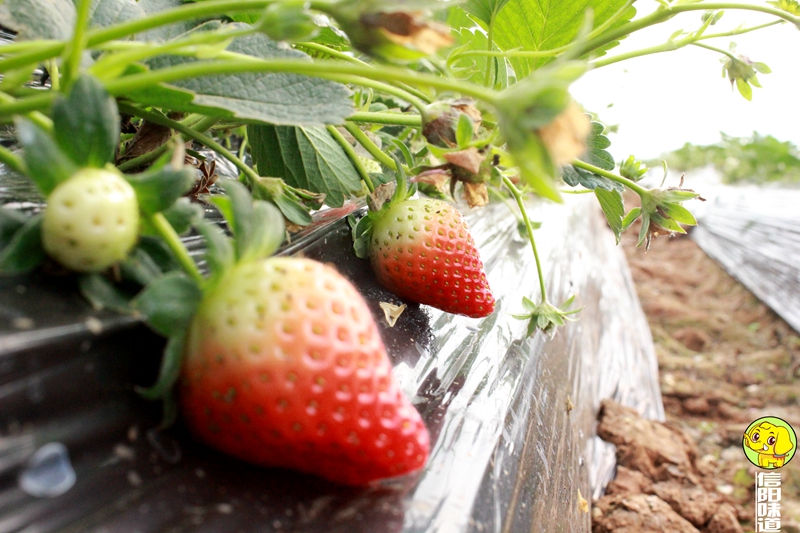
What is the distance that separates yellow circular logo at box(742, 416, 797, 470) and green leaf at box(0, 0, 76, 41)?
60.6 inches

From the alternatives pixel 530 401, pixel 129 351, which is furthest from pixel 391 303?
pixel 129 351

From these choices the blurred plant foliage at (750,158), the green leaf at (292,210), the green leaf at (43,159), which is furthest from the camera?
the blurred plant foliage at (750,158)

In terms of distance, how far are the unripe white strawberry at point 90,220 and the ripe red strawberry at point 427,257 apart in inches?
11.3

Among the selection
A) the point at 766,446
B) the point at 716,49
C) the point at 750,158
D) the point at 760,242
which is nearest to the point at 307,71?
the point at 716,49

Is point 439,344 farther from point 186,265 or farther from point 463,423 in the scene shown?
point 186,265

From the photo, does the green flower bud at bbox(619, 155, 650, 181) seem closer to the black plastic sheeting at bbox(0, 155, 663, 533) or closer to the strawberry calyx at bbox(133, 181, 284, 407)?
the black plastic sheeting at bbox(0, 155, 663, 533)

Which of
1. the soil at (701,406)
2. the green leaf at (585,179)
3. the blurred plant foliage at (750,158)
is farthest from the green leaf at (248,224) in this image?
the blurred plant foliage at (750,158)

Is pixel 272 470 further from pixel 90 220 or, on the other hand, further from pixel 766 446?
pixel 766 446

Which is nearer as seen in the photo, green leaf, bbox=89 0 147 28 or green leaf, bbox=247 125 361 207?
green leaf, bbox=89 0 147 28

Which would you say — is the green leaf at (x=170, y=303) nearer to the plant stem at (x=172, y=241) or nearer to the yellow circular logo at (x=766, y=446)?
the plant stem at (x=172, y=241)

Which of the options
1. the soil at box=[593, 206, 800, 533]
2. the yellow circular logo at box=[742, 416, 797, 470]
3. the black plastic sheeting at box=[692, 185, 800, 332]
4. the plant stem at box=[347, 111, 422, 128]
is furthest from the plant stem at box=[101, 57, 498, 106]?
the black plastic sheeting at box=[692, 185, 800, 332]

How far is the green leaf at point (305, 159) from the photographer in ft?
1.83

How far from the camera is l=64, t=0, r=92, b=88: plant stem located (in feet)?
0.88

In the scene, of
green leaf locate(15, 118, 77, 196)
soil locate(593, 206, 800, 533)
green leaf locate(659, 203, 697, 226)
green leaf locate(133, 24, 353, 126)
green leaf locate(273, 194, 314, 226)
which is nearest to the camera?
green leaf locate(15, 118, 77, 196)
